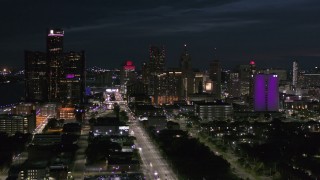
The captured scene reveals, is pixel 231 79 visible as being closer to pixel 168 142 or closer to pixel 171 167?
pixel 168 142

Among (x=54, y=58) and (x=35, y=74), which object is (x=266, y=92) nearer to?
(x=54, y=58)

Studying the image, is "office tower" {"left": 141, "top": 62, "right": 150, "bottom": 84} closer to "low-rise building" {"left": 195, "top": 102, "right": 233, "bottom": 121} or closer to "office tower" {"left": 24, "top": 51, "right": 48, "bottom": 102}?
"office tower" {"left": 24, "top": 51, "right": 48, "bottom": 102}

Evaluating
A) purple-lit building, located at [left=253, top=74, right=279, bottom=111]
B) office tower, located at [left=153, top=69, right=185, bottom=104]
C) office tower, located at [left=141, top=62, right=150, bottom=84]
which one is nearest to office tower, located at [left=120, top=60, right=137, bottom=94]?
office tower, located at [left=141, top=62, right=150, bottom=84]

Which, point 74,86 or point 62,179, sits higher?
point 74,86

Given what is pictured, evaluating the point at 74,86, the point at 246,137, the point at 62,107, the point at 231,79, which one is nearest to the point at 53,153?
the point at 246,137

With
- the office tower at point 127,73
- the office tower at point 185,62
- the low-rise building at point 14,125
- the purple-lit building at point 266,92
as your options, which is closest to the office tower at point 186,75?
the office tower at point 185,62

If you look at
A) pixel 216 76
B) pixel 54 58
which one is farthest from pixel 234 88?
pixel 54 58
